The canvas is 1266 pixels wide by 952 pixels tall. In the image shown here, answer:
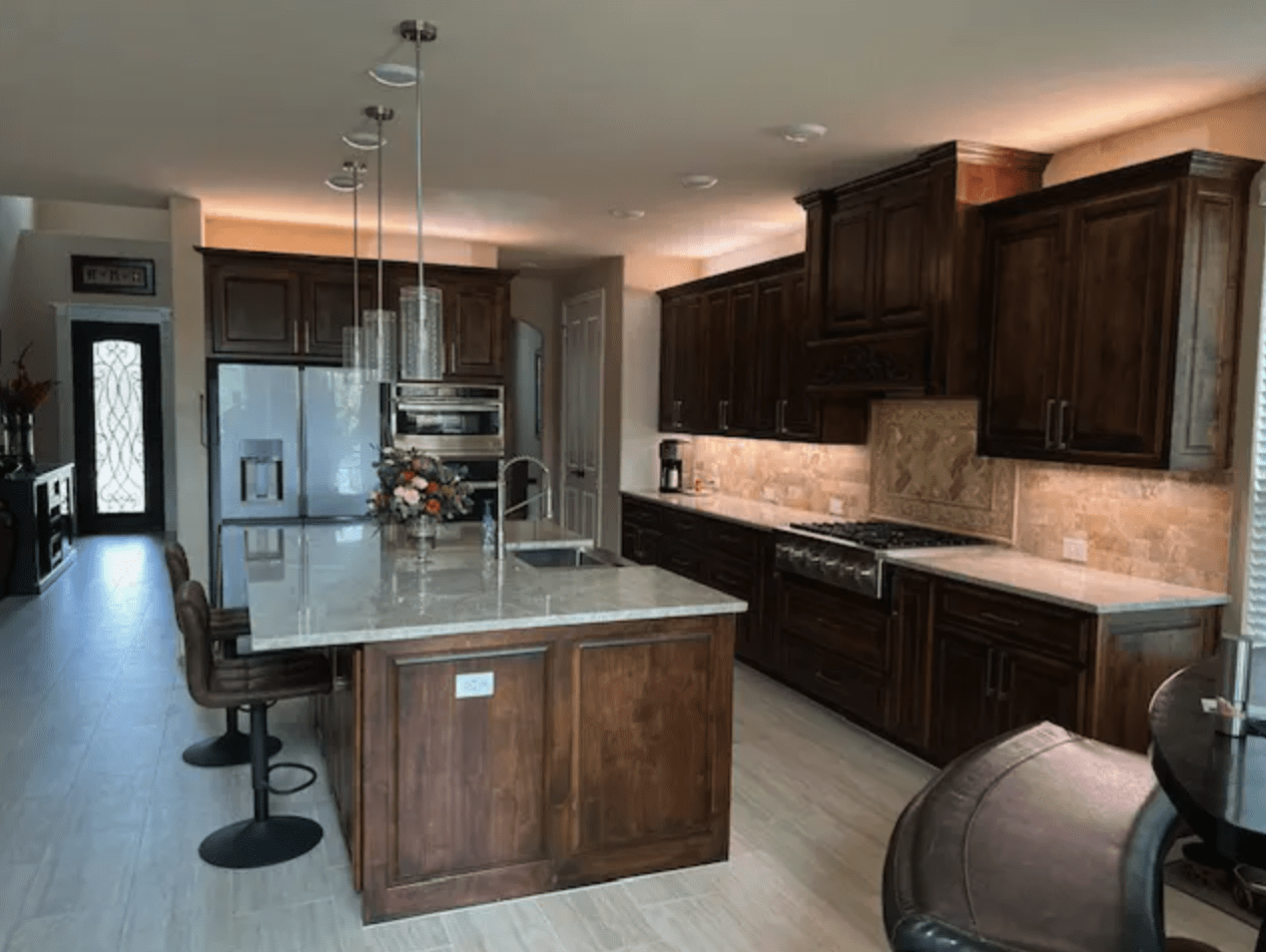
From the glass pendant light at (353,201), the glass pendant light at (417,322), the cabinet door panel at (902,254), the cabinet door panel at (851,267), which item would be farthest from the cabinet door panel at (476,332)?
the glass pendant light at (417,322)

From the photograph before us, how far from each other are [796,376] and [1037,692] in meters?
2.56

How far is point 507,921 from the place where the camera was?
285 centimetres

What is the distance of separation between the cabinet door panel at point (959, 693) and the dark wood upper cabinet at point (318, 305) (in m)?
3.69

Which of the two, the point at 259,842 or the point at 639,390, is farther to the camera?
the point at 639,390

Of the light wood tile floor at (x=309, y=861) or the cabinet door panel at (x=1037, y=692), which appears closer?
the light wood tile floor at (x=309, y=861)

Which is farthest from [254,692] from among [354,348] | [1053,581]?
[1053,581]

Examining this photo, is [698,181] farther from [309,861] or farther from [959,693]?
[309,861]

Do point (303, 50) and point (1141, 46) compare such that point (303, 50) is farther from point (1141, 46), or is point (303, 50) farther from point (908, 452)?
point (908, 452)

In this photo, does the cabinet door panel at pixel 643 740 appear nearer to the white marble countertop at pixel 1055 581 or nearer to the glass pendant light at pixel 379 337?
the white marble countertop at pixel 1055 581

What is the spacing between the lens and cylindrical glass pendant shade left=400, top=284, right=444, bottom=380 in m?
3.19

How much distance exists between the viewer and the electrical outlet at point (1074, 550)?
13.2 ft

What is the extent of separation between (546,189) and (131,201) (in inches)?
103

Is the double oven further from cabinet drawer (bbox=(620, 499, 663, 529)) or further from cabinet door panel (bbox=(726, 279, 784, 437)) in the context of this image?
cabinet door panel (bbox=(726, 279, 784, 437))

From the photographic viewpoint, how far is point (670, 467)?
7.09 m
